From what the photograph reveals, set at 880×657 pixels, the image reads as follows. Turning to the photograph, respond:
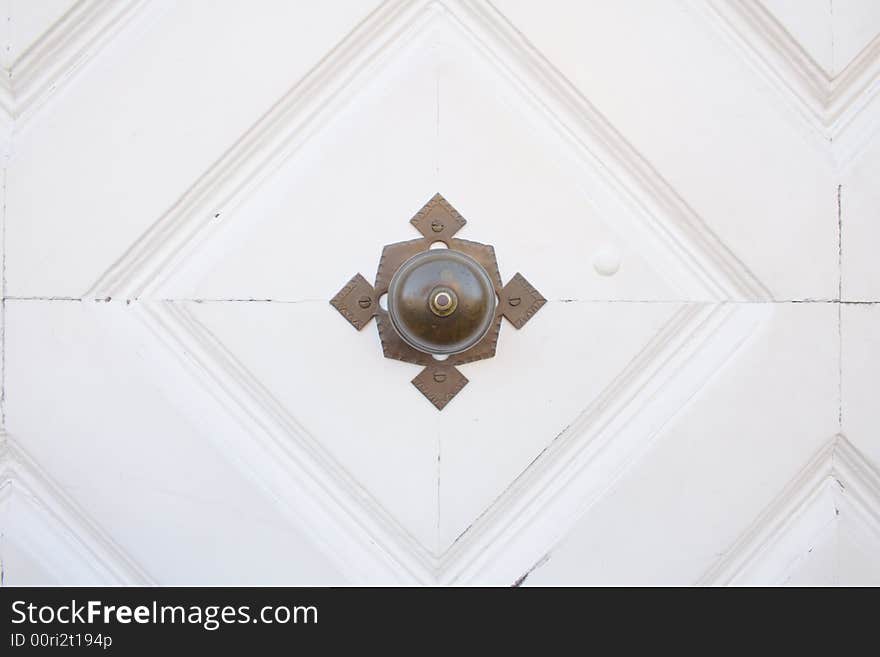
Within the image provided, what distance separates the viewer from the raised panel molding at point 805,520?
0.86 m

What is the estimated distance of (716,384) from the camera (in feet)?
2.83

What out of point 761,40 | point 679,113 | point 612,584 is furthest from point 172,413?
point 761,40

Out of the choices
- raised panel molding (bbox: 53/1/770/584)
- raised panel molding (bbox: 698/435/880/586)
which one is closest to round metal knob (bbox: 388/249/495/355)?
raised panel molding (bbox: 53/1/770/584)

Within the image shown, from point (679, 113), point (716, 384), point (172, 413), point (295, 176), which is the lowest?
point (716, 384)

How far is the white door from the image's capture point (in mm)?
833

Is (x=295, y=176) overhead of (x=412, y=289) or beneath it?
overhead

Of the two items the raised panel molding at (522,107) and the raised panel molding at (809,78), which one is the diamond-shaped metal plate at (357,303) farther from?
the raised panel molding at (809,78)

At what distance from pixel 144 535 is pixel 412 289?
0.43m

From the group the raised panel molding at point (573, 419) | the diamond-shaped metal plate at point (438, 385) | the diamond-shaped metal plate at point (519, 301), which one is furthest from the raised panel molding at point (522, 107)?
the diamond-shaped metal plate at point (438, 385)

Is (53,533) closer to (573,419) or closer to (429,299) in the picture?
(429,299)

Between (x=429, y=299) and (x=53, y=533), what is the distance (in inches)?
20.5

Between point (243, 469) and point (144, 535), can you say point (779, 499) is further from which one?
point (144, 535)

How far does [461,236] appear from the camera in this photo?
841mm

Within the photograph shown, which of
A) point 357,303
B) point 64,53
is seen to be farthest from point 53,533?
point 64,53
